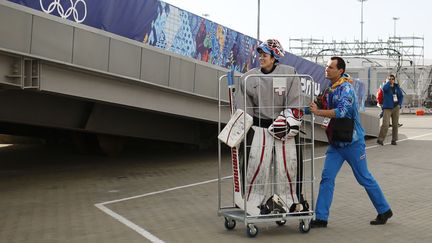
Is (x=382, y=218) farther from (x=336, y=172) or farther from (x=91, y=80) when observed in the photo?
(x=91, y=80)

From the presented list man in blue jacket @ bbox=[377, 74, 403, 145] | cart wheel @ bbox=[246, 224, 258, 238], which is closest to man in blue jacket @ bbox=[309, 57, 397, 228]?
cart wheel @ bbox=[246, 224, 258, 238]

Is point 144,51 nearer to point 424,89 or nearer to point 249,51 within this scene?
point 249,51

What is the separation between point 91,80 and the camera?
34.3ft

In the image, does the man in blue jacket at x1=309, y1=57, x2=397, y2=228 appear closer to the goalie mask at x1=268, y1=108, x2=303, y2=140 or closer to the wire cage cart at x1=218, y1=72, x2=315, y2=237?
the wire cage cart at x1=218, y1=72, x2=315, y2=237

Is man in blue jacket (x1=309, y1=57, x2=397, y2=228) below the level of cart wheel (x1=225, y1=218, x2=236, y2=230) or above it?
above

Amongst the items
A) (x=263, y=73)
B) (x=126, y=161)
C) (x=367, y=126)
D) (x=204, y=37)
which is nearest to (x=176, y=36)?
(x=204, y=37)

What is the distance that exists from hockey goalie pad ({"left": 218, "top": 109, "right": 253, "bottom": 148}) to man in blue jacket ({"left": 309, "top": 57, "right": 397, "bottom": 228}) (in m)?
0.79

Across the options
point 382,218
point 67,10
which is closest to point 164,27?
point 67,10

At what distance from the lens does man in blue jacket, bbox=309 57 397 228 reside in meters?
6.67

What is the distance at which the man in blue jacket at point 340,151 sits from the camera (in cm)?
667

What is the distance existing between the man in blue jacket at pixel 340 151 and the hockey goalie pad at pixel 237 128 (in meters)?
0.79

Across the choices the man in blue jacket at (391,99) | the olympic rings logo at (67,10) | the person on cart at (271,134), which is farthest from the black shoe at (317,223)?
the man in blue jacket at (391,99)

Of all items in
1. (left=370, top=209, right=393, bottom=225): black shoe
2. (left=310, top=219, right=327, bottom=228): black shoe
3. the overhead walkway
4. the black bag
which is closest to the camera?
Result: the black bag

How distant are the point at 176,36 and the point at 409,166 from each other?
5011 mm
